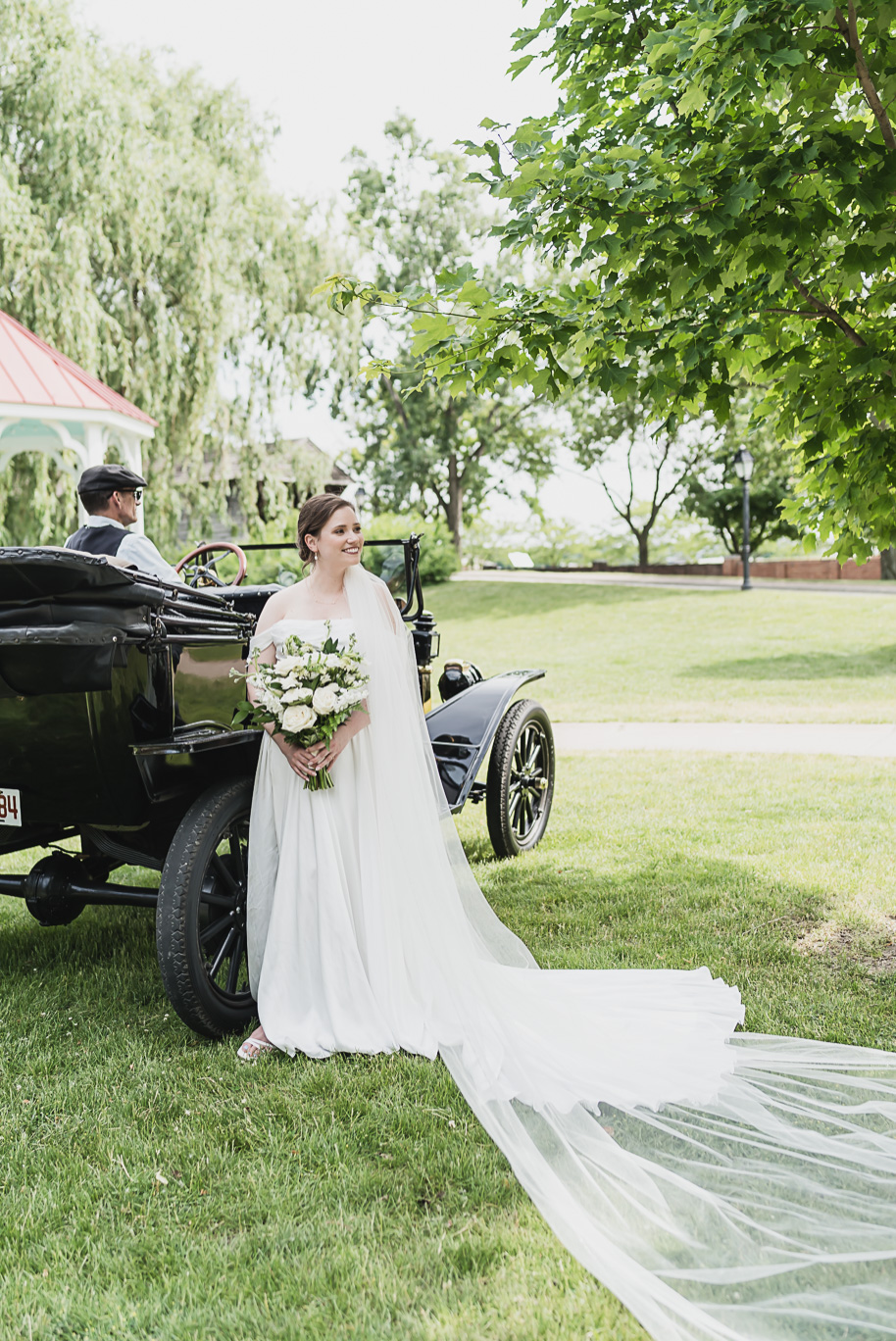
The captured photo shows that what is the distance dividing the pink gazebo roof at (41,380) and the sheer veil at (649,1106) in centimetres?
821

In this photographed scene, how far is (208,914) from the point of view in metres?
3.81

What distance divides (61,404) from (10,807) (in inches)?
333

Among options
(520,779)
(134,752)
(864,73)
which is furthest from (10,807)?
(864,73)

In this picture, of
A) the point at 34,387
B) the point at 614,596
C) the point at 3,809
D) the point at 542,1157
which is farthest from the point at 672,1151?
the point at 614,596

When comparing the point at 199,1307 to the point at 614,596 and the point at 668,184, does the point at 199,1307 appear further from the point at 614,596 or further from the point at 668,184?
the point at 614,596

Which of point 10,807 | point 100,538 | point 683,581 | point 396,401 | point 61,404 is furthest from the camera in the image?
point 396,401

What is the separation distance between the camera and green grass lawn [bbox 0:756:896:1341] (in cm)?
219

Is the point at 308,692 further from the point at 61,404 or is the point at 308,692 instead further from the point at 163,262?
the point at 163,262

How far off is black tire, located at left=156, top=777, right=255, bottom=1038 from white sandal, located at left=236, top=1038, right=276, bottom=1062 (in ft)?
0.45

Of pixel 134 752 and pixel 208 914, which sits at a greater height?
pixel 134 752

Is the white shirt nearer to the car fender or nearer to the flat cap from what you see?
the flat cap

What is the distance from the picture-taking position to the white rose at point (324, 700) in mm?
3570

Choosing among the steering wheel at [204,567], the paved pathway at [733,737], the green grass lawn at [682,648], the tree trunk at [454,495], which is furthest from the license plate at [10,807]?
the tree trunk at [454,495]

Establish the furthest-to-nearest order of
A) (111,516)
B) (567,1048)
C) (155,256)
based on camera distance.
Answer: (155,256), (111,516), (567,1048)
